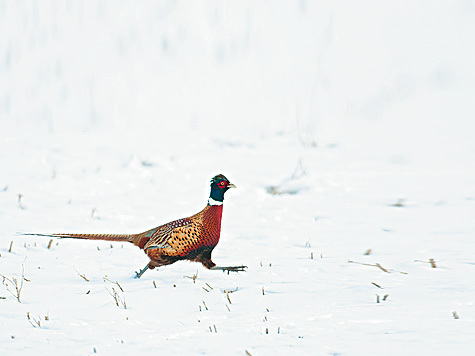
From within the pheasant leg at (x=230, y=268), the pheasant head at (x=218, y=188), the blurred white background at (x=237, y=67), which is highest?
the blurred white background at (x=237, y=67)

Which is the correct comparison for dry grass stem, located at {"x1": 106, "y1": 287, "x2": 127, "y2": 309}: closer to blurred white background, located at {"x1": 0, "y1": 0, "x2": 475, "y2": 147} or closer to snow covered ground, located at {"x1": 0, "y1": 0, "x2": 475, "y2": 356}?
snow covered ground, located at {"x1": 0, "y1": 0, "x2": 475, "y2": 356}

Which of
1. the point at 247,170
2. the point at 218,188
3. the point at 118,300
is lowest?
the point at 118,300

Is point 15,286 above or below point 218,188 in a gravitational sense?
below

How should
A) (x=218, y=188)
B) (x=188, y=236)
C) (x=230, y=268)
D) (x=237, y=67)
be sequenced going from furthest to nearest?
1. (x=237, y=67)
2. (x=230, y=268)
3. (x=218, y=188)
4. (x=188, y=236)

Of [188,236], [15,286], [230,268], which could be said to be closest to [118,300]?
[188,236]

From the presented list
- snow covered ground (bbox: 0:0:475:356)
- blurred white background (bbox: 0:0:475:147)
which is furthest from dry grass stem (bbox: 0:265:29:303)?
blurred white background (bbox: 0:0:475:147)

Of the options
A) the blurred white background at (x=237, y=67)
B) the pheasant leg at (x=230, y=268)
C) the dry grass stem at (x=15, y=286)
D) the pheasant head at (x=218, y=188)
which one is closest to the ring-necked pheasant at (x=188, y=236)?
the pheasant head at (x=218, y=188)

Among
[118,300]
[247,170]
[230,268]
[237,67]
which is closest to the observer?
[118,300]

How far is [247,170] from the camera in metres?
10.4

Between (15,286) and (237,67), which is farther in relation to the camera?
(237,67)

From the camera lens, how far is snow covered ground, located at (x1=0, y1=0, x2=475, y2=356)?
346cm

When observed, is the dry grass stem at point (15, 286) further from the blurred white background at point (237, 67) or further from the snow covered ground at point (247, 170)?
the blurred white background at point (237, 67)

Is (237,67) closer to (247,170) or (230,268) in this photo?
(247,170)

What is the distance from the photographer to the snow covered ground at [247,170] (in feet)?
11.3
